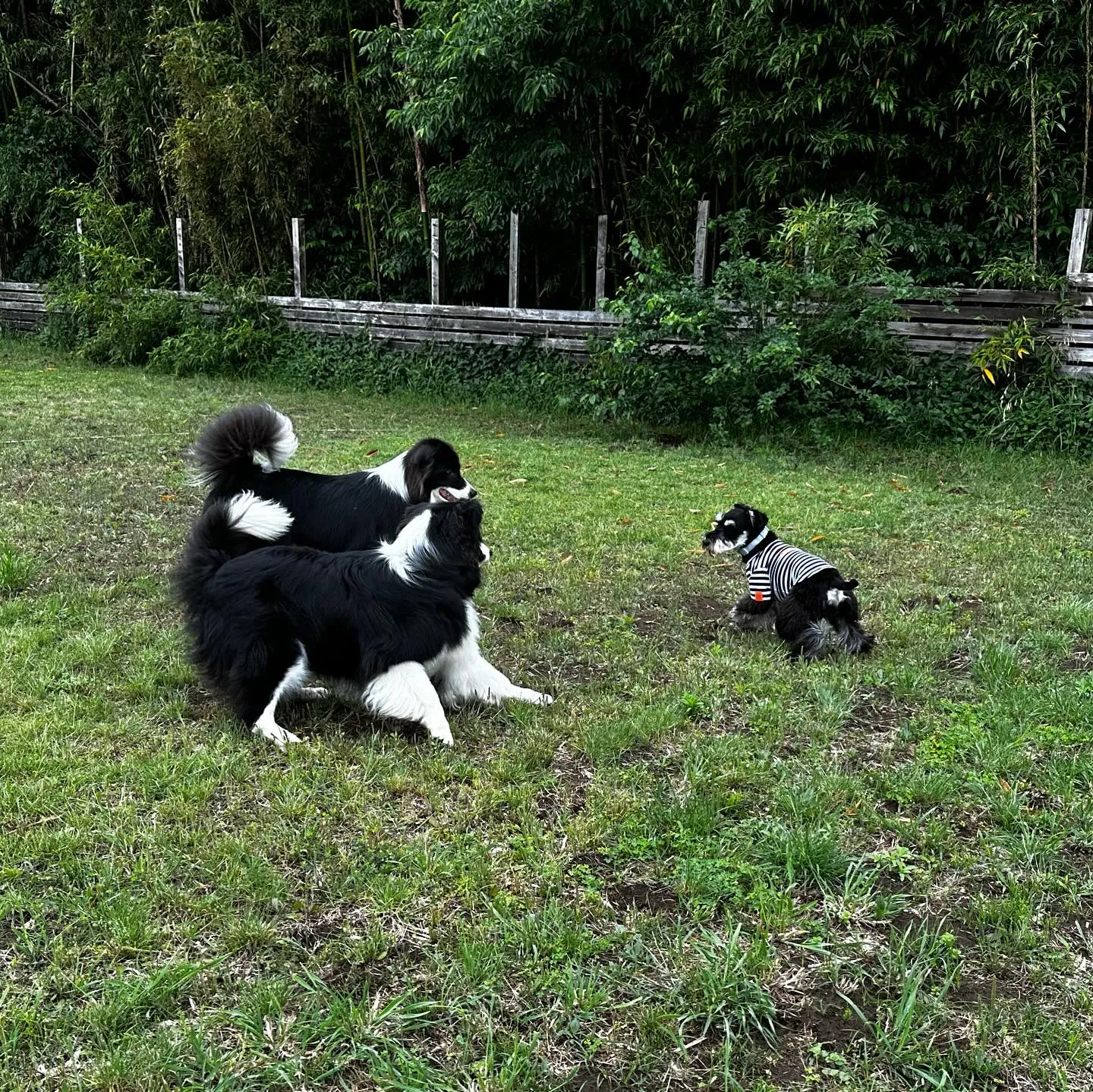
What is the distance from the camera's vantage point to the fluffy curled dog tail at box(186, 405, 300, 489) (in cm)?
383

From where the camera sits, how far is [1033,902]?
2184mm

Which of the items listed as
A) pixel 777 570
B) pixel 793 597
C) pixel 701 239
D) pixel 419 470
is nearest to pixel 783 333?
pixel 701 239

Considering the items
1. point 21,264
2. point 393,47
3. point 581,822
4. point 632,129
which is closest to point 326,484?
point 581,822

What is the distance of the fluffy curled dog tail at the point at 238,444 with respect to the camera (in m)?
3.83

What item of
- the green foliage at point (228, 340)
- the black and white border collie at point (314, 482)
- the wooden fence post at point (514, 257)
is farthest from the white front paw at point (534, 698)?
the green foliage at point (228, 340)

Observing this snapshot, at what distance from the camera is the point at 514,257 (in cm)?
1061

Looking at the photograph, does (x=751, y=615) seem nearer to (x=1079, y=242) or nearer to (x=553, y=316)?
(x=1079, y=242)

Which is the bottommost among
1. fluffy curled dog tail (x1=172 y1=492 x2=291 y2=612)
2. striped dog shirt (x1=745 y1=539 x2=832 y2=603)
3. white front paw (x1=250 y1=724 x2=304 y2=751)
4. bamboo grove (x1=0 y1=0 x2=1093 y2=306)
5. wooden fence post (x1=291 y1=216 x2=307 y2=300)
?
white front paw (x1=250 y1=724 x2=304 y2=751)

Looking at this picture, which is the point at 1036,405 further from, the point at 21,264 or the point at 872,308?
the point at 21,264

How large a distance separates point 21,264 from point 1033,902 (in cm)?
1841

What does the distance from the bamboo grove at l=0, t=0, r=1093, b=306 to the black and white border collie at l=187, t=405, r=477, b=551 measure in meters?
6.01

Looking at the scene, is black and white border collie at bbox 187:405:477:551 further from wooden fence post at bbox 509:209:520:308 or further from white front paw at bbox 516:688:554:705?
wooden fence post at bbox 509:209:520:308

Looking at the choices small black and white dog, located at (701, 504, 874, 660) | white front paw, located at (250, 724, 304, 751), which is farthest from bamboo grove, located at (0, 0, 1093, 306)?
white front paw, located at (250, 724, 304, 751)

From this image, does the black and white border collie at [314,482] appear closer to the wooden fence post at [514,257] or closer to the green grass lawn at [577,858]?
the green grass lawn at [577,858]
